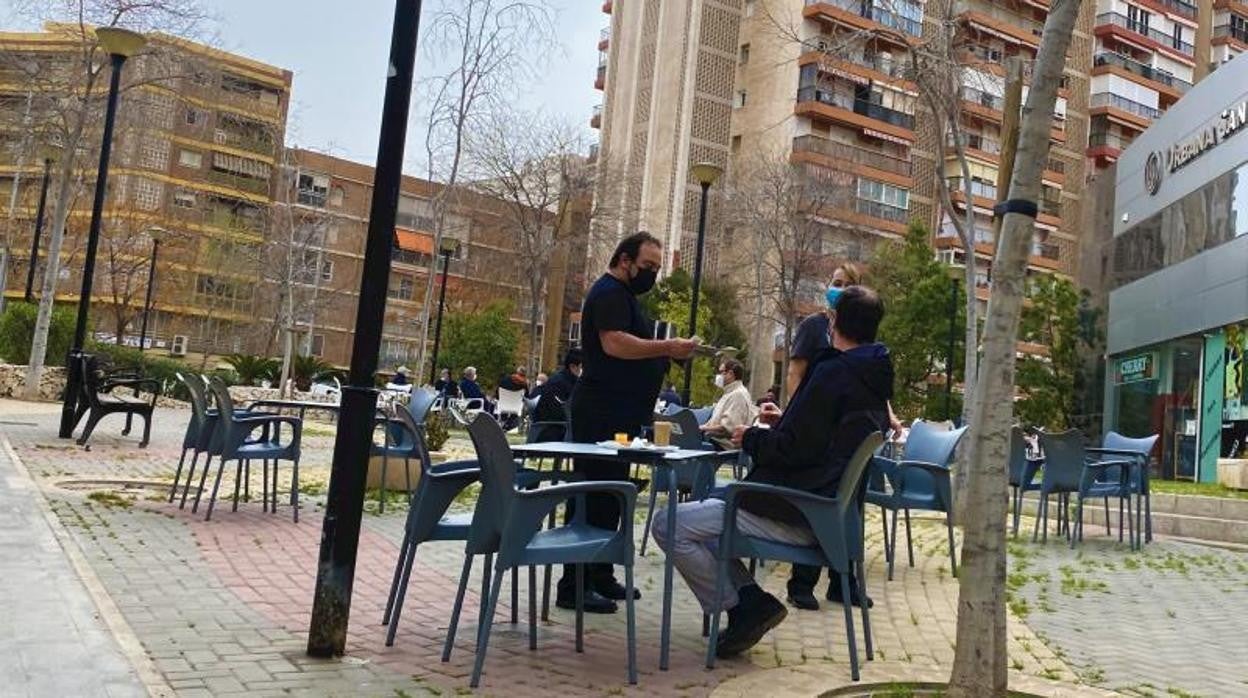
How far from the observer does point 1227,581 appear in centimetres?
843

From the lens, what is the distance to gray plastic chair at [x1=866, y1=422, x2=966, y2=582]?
282 inches

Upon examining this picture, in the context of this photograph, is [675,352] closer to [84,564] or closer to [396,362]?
[84,564]

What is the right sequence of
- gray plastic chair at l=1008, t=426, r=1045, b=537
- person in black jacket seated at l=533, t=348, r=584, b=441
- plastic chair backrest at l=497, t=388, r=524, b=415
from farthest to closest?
plastic chair backrest at l=497, t=388, r=524, b=415
gray plastic chair at l=1008, t=426, r=1045, b=537
person in black jacket seated at l=533, t=348, r=584, b=441

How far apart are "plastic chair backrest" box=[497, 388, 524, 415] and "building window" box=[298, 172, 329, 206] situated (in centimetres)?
4335

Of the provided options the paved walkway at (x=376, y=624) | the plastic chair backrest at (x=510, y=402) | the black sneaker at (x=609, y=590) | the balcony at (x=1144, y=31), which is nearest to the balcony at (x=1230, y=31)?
the balcony at (x=1144, y=31)

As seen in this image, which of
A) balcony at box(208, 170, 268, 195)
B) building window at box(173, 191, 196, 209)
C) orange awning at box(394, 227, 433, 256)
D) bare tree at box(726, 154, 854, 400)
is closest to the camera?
bare tree at box(726, 154, 854, 400)

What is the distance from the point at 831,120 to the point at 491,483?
165ft

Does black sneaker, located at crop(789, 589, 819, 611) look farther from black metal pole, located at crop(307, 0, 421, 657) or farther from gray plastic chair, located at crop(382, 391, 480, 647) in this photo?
black metal pole, located at crop(307, 0, 421, 657)

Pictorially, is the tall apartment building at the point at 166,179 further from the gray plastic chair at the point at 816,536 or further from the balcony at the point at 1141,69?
the balcony at the point at 1141,69

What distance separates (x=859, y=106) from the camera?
52875 millimetres

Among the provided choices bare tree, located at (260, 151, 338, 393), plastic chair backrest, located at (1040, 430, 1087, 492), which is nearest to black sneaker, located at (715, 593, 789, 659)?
plastic chair backrest, located at (1040, 430, 1087, 492)

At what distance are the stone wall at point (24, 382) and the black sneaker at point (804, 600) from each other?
752 inches

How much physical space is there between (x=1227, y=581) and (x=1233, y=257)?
51.6 ft

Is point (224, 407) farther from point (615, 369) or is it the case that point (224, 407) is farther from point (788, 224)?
point (788, 224)
